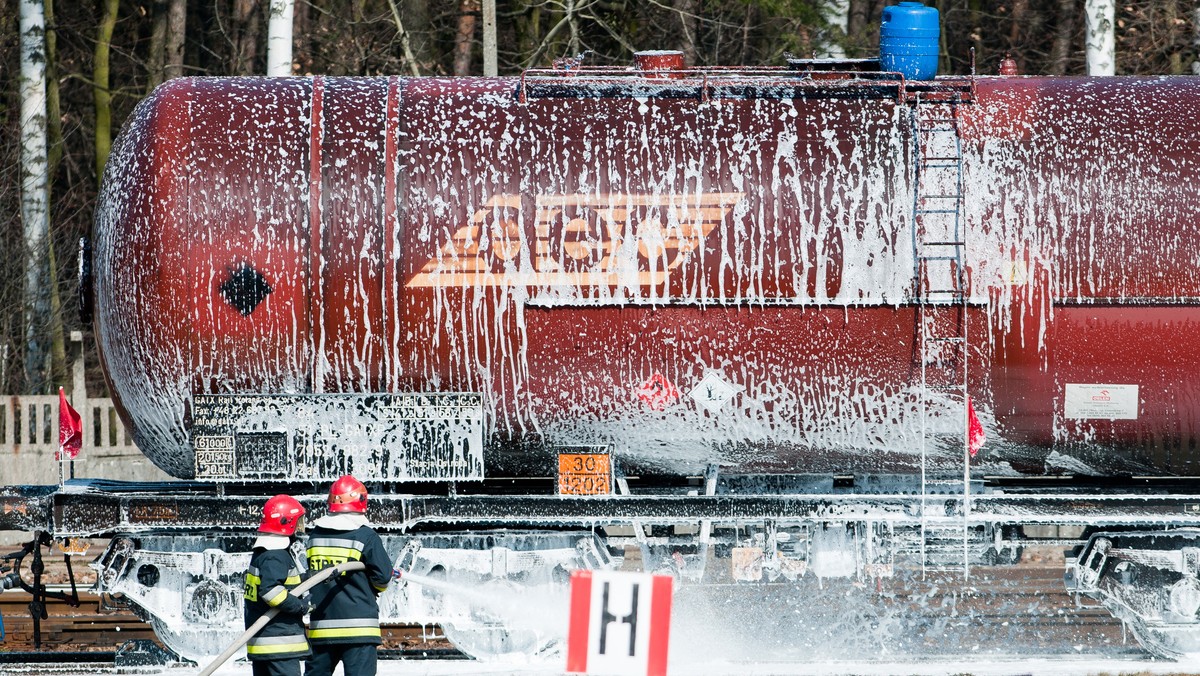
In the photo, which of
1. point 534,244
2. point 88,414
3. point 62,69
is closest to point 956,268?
point 534,244

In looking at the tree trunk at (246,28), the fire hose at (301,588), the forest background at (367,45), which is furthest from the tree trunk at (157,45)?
the fire hose at (301,588)

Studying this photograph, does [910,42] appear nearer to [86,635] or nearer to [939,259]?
[939,259]

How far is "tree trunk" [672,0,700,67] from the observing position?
18.2 meters

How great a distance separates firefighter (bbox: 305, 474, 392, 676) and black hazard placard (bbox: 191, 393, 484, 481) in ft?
3.57

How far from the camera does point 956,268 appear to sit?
797cm

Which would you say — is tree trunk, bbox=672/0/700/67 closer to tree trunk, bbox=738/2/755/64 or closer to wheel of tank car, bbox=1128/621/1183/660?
tree trunk, bbox=738/2/755/64

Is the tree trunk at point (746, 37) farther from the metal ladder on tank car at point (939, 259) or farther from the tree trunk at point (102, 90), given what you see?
the metal ladder on tank car at point (939, 259)

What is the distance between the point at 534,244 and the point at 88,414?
9033 millimetres

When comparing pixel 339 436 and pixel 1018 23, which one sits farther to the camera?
pixel 1018 23

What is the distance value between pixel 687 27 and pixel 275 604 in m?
13.5

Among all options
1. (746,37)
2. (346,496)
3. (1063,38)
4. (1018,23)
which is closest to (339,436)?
(346,496)

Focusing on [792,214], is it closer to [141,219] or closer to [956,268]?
[956,268]

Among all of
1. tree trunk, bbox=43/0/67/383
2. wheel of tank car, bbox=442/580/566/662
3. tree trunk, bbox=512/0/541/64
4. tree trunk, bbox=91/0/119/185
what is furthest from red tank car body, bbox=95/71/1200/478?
tree trunk, bbox=91/0/119/185

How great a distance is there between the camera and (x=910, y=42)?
8.63m
